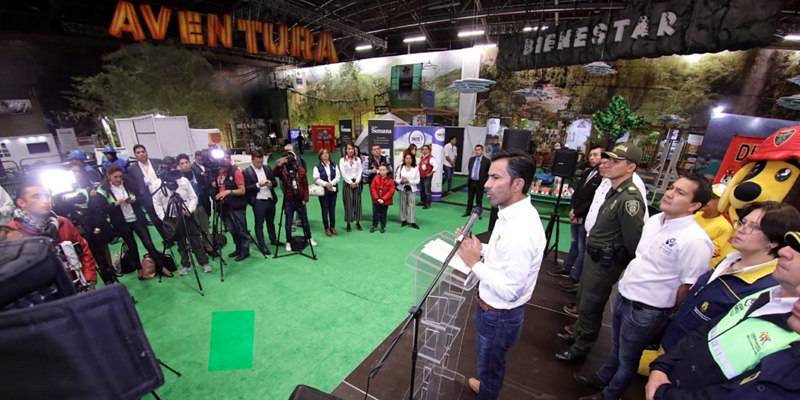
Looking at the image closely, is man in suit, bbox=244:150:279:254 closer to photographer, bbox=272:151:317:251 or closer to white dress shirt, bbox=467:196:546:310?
photographer, bbox=272:151:317:251

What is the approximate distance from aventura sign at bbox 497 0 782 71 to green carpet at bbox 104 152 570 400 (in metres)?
4.81

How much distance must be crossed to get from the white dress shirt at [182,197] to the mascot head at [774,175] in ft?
17.8

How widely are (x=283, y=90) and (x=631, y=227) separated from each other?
21636 mm

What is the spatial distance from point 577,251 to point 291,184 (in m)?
4.21

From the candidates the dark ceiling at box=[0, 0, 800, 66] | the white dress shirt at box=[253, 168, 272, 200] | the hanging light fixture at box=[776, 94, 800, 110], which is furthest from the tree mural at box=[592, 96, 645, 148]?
the white dress shirt at box=[253, 168, 272, 200]

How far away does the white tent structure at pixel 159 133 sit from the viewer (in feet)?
24.9

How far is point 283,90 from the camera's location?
65.4ft

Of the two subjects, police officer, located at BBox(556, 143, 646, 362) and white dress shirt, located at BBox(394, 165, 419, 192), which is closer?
police officer, located at BBox(556, 143, 646, 362)

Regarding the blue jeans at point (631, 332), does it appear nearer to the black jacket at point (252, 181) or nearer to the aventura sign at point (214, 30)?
the black jacket at point (252, 181)

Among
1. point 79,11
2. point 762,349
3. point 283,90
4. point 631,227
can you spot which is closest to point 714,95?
point 631,227

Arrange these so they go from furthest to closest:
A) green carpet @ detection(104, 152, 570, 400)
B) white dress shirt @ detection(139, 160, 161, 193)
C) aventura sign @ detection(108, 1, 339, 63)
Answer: aventura sign @ detection(108, 1, 339, 63)
white dress shirt @ detection(139, 160, 161, 193)
green carpet @ detection(104, 152, 570, 400)

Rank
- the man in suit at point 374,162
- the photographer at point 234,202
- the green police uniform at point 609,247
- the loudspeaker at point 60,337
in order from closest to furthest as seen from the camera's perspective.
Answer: the loudspeaker at point 60,337, the green police uniform at point 609,247, the photographer at point 234,202, the man in suit at point 374,162

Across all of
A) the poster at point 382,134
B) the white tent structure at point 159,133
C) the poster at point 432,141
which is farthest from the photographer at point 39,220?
the white tent structure at point 159,133

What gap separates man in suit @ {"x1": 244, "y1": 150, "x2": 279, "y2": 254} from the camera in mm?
4336
